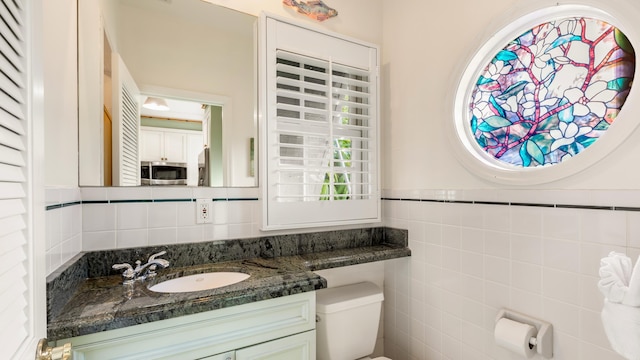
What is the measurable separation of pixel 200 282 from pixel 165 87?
0.94 m

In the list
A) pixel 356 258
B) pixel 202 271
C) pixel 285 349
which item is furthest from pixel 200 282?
pixel 356 258

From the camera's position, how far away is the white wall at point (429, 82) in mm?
1391

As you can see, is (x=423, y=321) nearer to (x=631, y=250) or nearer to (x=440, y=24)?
(x=631, y=250)

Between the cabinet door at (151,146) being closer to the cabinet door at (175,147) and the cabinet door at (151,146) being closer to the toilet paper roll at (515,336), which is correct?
the cabinet door at (175,147)

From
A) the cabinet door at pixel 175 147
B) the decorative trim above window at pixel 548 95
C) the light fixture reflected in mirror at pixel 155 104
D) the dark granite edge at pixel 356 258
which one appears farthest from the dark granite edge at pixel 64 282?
the decorative trim above window at pixel 548 95

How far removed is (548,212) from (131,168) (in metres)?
1.78

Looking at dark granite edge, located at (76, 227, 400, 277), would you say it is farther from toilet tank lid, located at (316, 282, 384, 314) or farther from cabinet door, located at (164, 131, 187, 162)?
cabinet door, located at (164, 131, 187, 162)

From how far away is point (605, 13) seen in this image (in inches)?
41.6

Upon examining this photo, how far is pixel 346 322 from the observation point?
60.4 inches

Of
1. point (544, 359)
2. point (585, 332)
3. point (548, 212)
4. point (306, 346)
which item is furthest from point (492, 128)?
point (306, 346)

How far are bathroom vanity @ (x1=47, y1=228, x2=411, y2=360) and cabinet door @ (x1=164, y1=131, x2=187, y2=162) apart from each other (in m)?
0.43

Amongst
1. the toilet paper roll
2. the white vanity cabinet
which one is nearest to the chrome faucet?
the white vanity cabinet

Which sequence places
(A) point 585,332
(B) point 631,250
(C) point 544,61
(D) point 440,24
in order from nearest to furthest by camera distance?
(B) point 631,250, (A) point 585,332, (C) point 544,61, (D) point 440,24

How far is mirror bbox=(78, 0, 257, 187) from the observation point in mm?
1317
